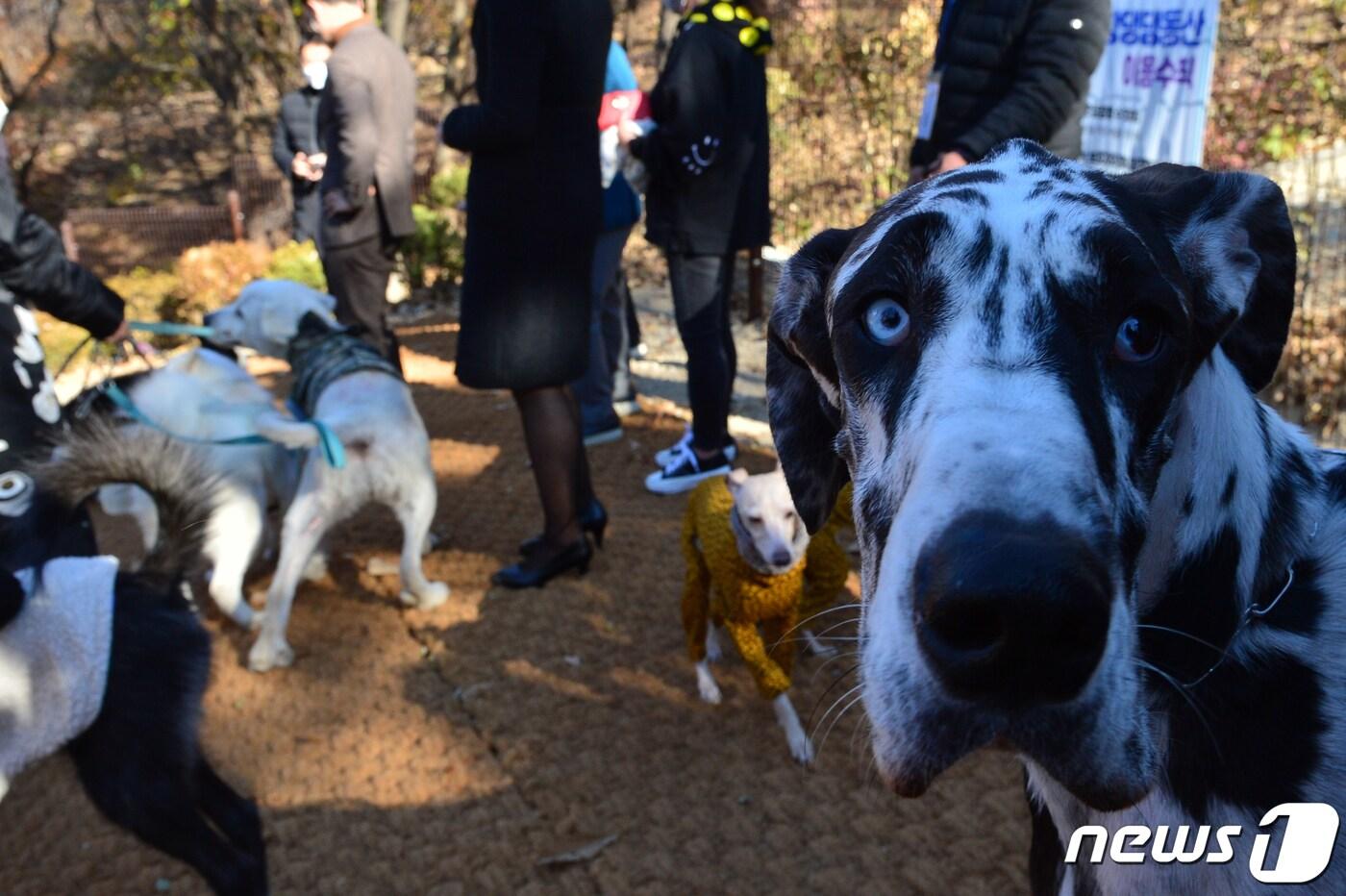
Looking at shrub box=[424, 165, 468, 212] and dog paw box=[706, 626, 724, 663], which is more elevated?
shrub box=[424, 165, 468, 212]

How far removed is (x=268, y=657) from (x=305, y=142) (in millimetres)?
3838

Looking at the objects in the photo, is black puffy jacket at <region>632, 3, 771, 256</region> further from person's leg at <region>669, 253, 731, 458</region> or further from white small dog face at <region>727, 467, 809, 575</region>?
white small dog face at <region>727, 467, 809, 575</region>

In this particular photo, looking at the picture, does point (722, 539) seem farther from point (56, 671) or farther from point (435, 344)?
point (435, 344)

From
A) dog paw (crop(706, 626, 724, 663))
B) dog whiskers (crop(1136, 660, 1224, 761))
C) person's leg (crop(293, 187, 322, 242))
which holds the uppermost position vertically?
person's leg (crop(293, 187, 322, 242))

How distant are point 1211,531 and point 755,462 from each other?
13.5 feet

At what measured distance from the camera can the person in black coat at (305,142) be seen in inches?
240

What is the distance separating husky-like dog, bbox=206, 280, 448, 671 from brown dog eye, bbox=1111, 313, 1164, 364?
334 centimetres

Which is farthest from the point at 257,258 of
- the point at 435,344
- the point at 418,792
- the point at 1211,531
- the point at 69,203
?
the point at 69,203

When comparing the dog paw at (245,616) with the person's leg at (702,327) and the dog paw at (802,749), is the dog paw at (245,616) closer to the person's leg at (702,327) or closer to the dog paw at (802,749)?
the person's leg at (702,327)

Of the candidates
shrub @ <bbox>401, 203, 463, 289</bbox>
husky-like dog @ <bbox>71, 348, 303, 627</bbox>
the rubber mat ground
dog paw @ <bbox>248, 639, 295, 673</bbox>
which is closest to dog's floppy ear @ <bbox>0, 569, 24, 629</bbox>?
the rubber mat ground

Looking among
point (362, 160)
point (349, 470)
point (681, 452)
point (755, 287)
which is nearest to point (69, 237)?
point (755, 287)

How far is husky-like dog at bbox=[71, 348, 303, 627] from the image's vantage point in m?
4.21

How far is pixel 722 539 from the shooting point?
3375 mm

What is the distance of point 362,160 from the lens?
207 inches
